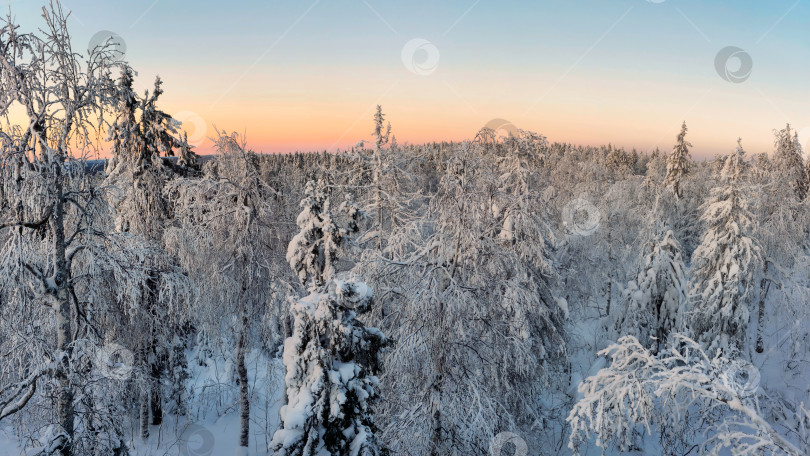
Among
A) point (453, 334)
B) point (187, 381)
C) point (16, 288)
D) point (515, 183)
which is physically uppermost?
point (515, 183)

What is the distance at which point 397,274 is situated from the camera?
27.3 feet

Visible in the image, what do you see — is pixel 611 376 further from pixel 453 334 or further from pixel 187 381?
pixel 187 381

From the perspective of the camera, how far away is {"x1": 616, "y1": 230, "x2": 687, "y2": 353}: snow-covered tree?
730 inches

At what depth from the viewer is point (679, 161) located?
34.3 m

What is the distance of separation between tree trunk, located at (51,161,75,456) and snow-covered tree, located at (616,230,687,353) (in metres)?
20.2

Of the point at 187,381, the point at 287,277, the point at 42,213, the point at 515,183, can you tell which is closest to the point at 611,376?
the point at 515,183

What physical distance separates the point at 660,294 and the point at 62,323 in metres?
21.4

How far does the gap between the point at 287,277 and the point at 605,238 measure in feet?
88.7

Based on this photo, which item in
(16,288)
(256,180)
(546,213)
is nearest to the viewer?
(16,288)

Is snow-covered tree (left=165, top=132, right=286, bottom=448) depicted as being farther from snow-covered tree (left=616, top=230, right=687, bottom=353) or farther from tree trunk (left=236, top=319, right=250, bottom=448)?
snow-covered tree (left=616, top=230, right=687, bottom=353)

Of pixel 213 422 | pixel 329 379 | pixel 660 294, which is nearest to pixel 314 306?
pixel 329 379

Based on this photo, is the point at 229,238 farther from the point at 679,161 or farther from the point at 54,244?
the point at 679,161

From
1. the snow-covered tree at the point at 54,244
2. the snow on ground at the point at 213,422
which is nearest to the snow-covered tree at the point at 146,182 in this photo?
the snow on ground at the point at 213,422

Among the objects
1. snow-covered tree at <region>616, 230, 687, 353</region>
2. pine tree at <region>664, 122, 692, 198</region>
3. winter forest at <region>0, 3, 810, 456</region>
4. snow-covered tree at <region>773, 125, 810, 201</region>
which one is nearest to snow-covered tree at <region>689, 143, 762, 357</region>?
winter forest at <region>0, 3, 810, 456</region>
